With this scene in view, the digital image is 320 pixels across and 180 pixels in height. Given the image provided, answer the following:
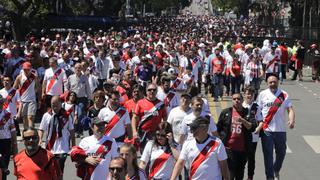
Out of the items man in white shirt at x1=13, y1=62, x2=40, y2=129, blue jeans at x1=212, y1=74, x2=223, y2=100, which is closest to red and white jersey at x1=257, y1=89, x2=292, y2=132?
man in white shirt at x1=13, y1=62, x2=40, y2=129

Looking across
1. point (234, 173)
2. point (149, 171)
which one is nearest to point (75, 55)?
point (234, 173)

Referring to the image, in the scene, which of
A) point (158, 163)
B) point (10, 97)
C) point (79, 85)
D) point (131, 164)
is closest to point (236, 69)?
point (79, 85)

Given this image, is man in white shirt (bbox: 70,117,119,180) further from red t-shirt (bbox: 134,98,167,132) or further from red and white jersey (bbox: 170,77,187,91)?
red and white jersey (bbox: 170,77,187,91)

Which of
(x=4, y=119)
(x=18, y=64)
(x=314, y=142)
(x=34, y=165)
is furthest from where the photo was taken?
(x=18, y=64)

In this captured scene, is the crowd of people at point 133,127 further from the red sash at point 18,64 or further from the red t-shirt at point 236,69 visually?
the red t-shirt at point 236,69

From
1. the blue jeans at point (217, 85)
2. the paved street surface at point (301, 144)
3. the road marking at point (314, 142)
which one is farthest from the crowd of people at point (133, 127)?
the blue jeans at point (217, 85)

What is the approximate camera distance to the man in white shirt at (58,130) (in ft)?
38.2

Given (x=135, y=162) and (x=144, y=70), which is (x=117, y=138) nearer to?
(x=135, y=162)

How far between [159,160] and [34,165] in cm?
171

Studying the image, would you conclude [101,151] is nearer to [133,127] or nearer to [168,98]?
[133,127]

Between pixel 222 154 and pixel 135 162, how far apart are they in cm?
113

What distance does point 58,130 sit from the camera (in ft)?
38.3

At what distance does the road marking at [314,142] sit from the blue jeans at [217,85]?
705 centimetres

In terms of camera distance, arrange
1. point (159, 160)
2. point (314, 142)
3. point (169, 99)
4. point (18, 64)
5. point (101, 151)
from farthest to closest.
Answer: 1. point (18, 64)
2. point (314, 142)
3. point (169, 99)
4. point (159, 160)
5. point (101, 151)
